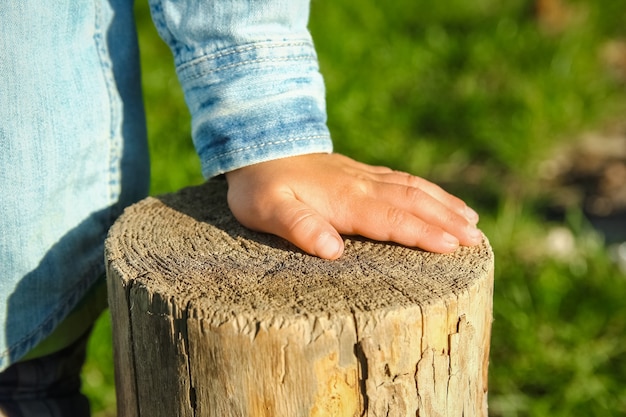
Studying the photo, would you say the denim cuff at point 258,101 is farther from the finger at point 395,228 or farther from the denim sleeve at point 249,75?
the finger at point 395,228

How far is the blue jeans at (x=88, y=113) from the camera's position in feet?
4.31

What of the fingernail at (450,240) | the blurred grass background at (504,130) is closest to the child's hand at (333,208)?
the fingernail at (450,240)

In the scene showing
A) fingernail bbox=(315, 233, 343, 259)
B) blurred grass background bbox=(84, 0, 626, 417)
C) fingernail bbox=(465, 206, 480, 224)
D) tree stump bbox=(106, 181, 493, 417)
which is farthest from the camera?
blurred grass background bbox=(84, 0, 626, 417)

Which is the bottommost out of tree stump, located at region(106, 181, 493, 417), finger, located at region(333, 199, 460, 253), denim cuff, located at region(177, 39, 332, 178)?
tree stump, located at region(106, 181, 493, 417)

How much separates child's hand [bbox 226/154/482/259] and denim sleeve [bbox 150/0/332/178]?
0.04m

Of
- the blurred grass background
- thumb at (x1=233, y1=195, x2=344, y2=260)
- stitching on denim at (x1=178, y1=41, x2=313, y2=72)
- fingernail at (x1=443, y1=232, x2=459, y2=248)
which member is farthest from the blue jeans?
the blurred grass background

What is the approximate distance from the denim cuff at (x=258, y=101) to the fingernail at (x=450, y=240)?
25 centimetres

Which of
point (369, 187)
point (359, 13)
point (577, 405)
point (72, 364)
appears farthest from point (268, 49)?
point (359, 13)

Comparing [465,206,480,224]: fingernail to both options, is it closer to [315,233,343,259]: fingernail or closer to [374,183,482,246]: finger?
[374,183,482,246]: finger

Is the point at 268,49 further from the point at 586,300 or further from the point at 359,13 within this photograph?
the point at 359,13

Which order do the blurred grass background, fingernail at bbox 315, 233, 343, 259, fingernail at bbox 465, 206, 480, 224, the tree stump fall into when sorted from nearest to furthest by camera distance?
the tree stump
fingernail at bbox 315, 233, 343, 259
fingernail at bbox 465, 206, 480, 224
the blurred grass background

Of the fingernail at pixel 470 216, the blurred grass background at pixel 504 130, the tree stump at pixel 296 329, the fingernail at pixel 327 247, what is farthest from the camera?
the blurred grass background at pixel 504 130

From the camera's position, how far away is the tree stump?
1.05 m

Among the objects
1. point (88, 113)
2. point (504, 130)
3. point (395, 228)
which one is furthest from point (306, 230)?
point (504, 130)
